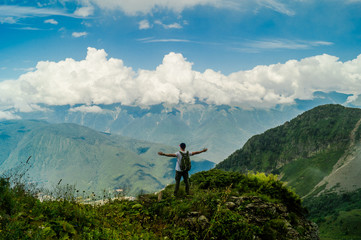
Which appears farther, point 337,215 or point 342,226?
point 337,215

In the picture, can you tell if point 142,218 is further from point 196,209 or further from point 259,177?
point 259,177

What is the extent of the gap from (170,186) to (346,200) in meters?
188

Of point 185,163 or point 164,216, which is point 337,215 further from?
point 164,216

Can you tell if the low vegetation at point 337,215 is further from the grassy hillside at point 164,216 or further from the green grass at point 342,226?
the grassy hillside at point 164,216

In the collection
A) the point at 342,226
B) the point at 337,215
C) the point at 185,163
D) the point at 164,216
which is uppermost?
the point at 185,163

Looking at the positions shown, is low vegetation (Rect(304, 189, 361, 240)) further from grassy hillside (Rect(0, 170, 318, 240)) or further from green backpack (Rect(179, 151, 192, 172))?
green backpack (Rect(179, 151, 192, 172))

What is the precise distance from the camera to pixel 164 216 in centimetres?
879

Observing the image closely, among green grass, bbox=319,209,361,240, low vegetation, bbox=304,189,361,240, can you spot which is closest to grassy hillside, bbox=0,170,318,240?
low vegetation, bbox=304,189,361,240

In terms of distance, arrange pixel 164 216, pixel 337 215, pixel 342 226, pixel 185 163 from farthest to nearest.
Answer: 1. pixel 337 215
2. pixel 342 226
3. pixel 185 163
4. pixel 164 216

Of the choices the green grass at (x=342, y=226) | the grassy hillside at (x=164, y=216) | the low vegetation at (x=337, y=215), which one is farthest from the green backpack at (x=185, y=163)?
the green grass at (x=342, y=226)

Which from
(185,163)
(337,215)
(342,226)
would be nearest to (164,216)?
(185,163)

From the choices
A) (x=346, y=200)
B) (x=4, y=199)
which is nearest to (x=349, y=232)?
(x=346, y=200)

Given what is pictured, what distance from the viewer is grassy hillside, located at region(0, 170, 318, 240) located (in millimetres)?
5977

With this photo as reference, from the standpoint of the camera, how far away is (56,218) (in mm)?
6387
